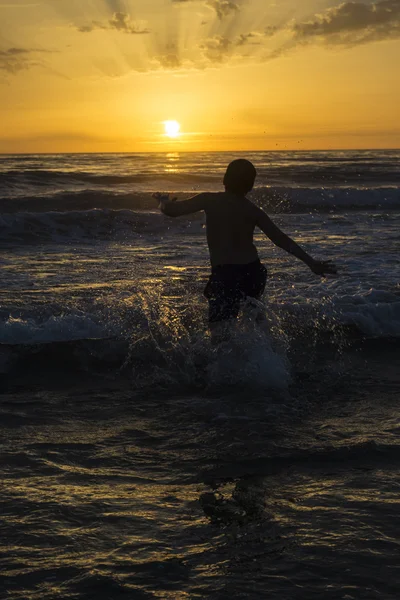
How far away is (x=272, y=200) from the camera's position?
24.2 meters

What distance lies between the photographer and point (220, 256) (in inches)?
222

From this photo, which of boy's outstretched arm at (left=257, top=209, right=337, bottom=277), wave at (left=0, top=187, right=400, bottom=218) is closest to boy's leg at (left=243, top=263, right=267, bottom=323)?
boy's outstretched arm at (left=257, top=209, right=337, bottom=277)

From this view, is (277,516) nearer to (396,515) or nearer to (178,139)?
(396,515)

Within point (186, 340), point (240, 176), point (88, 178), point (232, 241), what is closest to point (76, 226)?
point (186, 340)

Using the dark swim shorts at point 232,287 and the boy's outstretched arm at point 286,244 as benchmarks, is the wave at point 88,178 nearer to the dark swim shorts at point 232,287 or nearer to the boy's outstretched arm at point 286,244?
the dark swim shorts at point 232,287

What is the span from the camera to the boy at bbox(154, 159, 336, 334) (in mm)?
5461

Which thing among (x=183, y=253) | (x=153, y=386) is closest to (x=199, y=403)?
(x=153, y=386)

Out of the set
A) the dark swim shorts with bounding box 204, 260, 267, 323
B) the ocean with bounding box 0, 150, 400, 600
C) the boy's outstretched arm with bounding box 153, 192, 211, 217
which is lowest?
the ocean with bounding box 0, 150, 400, 600

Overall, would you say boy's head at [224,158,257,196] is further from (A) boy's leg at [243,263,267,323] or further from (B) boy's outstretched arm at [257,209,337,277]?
(A) boy's leg at [243,263,267,323]

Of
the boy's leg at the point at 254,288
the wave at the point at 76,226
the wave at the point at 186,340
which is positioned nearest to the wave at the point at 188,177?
the wave at the point at 76,226

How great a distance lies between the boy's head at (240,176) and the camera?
5322mm

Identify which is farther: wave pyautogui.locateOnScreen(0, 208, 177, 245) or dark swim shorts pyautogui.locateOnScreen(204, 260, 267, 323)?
wave pyautogui.locateOnScreen(0, 208, 177, 245)

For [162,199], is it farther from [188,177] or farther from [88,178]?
[188,177]

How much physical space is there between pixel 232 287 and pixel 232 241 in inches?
14.8
